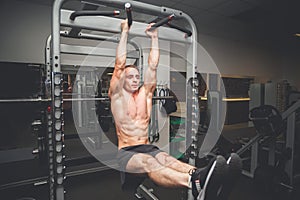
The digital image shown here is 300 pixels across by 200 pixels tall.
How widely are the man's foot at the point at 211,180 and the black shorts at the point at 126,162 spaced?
13.9 inches

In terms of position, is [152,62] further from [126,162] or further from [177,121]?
[177,121]

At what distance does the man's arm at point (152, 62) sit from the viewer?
1.25 metres

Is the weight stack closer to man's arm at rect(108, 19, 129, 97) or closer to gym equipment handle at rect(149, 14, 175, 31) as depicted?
gym equipment handle at rect(149, 14, 175, 31)

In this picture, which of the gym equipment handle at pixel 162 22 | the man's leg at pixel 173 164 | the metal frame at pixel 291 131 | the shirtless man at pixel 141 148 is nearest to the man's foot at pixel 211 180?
the shirtless man at pixel 141 148

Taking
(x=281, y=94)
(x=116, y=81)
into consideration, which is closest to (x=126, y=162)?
(x=116, y=81)

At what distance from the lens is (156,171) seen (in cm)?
109

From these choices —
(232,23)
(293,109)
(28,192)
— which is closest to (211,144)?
(293,109)

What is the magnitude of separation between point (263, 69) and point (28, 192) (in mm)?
3589

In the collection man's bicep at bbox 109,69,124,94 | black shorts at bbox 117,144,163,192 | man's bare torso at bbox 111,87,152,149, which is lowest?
black shorts at bbox 117,144,163,192

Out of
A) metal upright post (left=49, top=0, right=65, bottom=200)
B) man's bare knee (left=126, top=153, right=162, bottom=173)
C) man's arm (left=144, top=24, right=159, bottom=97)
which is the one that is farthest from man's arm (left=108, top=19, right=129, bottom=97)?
man's bare knee (left=126, top=153, right=162, bottom=173)

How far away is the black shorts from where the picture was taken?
46.2 inches

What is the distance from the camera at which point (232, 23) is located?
311 centimetres

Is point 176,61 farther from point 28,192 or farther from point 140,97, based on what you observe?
point 28,192

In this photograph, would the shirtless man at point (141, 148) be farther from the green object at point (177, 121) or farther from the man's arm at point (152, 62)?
the green object at point (177, 121)
